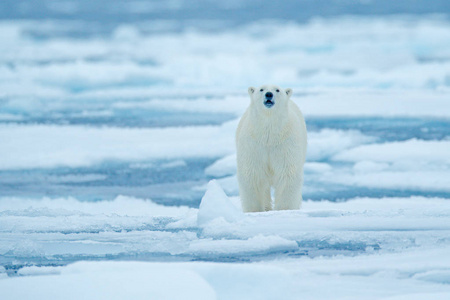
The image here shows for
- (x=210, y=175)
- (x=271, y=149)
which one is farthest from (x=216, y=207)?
(x=210, y=175)

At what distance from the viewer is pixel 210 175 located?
6465 millimetres

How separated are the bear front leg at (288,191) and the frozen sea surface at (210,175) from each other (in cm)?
39

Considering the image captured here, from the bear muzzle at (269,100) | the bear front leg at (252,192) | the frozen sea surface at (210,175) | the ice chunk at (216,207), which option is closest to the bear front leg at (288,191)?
the bear front leg at (252,192)

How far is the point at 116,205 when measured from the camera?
212 inches

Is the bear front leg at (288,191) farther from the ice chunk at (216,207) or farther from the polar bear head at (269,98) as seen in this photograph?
the ice chunk at (216,207)

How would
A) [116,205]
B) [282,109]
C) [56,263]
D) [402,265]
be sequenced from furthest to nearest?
1. [116,205]
2. [282,109]
3. [56,263]
4. [402,265]

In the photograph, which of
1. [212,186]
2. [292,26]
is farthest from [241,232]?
[292,26]

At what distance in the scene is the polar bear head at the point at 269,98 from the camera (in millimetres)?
4465

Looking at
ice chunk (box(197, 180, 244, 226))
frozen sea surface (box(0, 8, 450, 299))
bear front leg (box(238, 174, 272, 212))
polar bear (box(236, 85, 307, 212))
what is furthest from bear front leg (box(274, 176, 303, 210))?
ice chunk (box(197, 180, 244, 226))

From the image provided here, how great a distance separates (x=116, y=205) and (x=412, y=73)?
8031 mm

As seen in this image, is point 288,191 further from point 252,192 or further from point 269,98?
point 269,98

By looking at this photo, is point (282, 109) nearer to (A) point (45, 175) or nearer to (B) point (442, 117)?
(A) point (45, 175)

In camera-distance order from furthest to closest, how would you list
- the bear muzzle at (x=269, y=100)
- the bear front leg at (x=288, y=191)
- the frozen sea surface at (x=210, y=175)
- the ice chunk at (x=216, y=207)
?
the bear front leg at (x=288, y=191)
the bear muzzle at (x=269, y=100)
the ice chunk at (x=216, y=207)
the frozen sea surface at (x=210, y=175)

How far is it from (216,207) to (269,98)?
3.14ft
